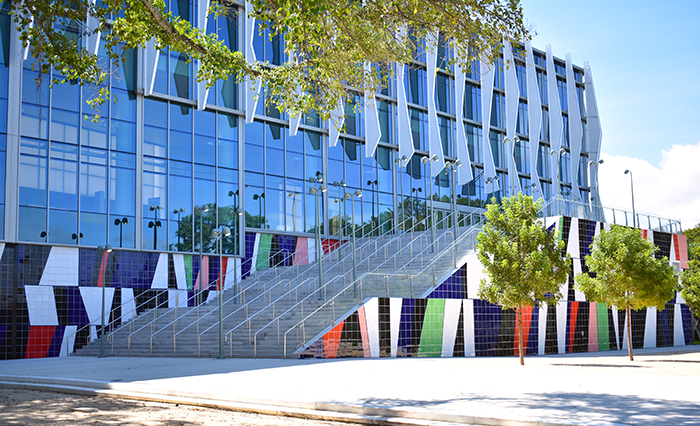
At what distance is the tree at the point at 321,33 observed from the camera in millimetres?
12070

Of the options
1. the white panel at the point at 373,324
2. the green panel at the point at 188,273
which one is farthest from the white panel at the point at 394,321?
the green panel at the point at 188,273

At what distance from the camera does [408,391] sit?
36.8ft

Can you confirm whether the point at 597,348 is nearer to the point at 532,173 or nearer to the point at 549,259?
the point at 549,259

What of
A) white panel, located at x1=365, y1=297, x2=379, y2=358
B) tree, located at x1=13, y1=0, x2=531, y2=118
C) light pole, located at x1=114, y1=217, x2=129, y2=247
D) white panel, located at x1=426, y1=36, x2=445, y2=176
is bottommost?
white panel, located at x1=365, y1=297, x2=379, y2=358

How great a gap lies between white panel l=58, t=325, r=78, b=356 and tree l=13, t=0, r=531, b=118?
16232 millimetres

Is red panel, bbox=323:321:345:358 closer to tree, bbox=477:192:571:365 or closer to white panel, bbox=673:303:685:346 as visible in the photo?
tree, bbox=477:192:571:365

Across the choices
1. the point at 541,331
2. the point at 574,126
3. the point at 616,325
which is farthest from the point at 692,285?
the point at 574,126

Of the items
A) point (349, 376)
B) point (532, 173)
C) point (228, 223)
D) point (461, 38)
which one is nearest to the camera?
point (461, 38)

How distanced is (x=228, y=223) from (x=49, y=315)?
9873mm

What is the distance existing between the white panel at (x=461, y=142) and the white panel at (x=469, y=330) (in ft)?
71.9

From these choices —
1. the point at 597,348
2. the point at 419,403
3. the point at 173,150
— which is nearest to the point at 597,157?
the point at 597,348

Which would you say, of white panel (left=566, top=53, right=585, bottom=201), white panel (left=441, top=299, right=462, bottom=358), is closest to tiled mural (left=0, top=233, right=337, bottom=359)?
white panel (left=441, top=299, right=462, bottom=358)

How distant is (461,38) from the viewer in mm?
12320

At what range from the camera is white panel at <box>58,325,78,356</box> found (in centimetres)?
2717
